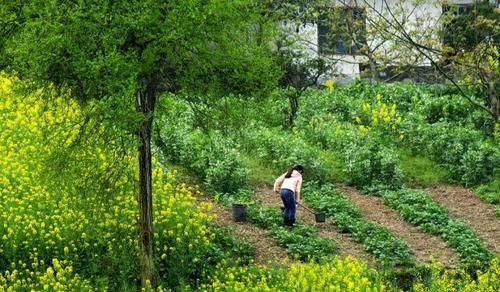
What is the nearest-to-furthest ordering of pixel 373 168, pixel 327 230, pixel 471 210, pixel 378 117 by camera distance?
pixel 327 230 → pixel 471 210 → pixel 373 168 → pixel 378 117

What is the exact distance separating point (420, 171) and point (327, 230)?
4.75 meters

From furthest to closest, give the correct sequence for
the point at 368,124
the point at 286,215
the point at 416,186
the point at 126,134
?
the point at 368,124 → the point at 416,186 → the point at 286,215 → the point at 126,134

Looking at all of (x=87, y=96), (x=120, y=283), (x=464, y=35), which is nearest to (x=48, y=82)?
(x=87, y=96)

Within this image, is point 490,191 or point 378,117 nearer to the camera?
point 490,191

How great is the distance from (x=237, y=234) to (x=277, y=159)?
5.08 m

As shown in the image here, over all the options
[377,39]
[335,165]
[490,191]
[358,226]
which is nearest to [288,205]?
[358,226]

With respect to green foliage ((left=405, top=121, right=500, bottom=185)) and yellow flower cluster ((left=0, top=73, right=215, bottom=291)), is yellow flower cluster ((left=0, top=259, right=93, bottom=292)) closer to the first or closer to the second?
yellow flower cluster ((left=0, top=73, right=215, bottom=291))

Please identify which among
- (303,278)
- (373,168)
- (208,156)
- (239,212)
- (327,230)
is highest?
(208,156)

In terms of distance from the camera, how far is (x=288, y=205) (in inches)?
659

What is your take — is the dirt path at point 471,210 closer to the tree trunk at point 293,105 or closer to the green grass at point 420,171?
the green grass at point 420,171

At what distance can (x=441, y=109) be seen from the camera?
981 inches

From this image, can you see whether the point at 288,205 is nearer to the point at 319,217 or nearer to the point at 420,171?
the point at 319,217

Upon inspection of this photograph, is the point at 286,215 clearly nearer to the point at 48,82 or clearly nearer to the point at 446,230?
the point at 446,230

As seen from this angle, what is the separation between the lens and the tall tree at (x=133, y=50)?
11352 mm
